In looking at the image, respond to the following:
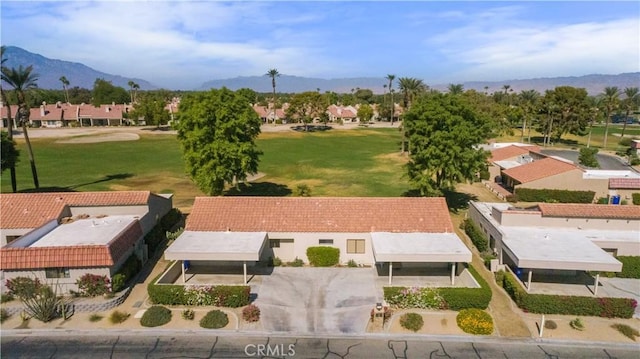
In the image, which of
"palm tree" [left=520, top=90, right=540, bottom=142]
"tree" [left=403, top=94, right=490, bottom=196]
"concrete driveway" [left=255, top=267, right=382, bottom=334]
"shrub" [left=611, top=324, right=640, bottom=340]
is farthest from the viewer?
"palm tree" [left=520, top=90, right=540, bottom=142]

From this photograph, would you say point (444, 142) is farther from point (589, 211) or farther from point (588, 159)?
point (588, 159)

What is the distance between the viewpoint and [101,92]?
156m

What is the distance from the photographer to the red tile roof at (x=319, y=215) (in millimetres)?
30141

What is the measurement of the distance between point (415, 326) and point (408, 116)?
24.9 m

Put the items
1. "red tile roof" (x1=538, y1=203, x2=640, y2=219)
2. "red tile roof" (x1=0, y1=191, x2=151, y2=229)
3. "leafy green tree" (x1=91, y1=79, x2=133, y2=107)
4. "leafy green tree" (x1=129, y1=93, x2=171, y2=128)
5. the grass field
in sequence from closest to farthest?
"red tile roof" (x1=0, y1=191, x2=151, y2=229) → "red tile roof" (x1=538, y1=203, x2=640, y2=219) → the grass field → "leafy green tree" (x1=129, y1=93, x2=171, y2=128) → "leafy green tree" (x1=91, y1=79, x2=133, y2=107)

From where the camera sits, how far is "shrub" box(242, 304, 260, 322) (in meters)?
22.7

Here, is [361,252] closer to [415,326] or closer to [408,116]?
[415,326]

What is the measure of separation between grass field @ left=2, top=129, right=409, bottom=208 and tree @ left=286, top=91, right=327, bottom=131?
24.0 meters

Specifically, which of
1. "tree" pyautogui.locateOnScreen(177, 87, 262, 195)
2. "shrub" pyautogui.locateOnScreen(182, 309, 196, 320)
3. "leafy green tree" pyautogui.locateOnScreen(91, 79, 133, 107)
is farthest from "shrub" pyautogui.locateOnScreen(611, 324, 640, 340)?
"leafy green tree" pyautogui.locateOnScreen(91, 79, 133, 107)

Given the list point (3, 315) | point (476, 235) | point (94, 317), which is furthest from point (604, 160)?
point (3, 315)

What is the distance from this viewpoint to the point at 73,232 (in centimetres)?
2925

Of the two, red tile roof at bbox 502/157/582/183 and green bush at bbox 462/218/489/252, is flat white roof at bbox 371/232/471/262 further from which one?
red tile roof at bbox 502/157/582/183

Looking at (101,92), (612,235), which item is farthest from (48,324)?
(101,92)

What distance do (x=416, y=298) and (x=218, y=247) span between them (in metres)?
13.0
